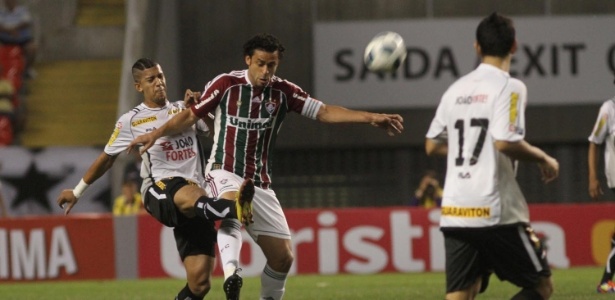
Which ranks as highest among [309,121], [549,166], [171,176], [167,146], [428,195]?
[549,166]

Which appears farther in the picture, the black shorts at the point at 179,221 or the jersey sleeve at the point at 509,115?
the black shorts at the point at 179,221

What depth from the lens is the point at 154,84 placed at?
29.1 feet

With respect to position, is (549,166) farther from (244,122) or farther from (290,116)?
(290,116)

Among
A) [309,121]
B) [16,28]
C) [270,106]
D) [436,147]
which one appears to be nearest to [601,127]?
[270,106]

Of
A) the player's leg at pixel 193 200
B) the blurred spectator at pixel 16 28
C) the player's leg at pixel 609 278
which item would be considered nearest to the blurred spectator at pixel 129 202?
the blurred spectator at pixel 16 28

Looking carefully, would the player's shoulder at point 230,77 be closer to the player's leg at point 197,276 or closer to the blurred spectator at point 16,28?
the player's leg at point 197,276

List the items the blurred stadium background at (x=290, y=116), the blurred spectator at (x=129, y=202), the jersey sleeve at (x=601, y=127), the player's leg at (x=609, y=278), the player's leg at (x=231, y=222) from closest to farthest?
the player's leg at (x=231, y=222) < the player's leg at (x=609, y=278) < the jersey sleeve at (x=601, y=127) < the blurred spectator at (x=129, y=202) < the blurred stadium background at (x=290, y=116)

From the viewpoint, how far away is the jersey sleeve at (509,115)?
616 centimetres

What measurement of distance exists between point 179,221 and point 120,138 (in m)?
0.78

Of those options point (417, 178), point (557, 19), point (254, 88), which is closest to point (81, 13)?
point (417, 178)

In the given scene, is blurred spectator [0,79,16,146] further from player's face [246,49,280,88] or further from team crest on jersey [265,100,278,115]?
player's face [246,49,280,88]

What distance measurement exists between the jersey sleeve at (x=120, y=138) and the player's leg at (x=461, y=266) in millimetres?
3137

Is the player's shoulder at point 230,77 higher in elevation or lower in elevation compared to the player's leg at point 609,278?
higher

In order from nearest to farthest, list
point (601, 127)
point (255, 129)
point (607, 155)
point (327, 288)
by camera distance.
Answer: point (255, 129), point (601, 127), point (607, 155), point (327, 288)
